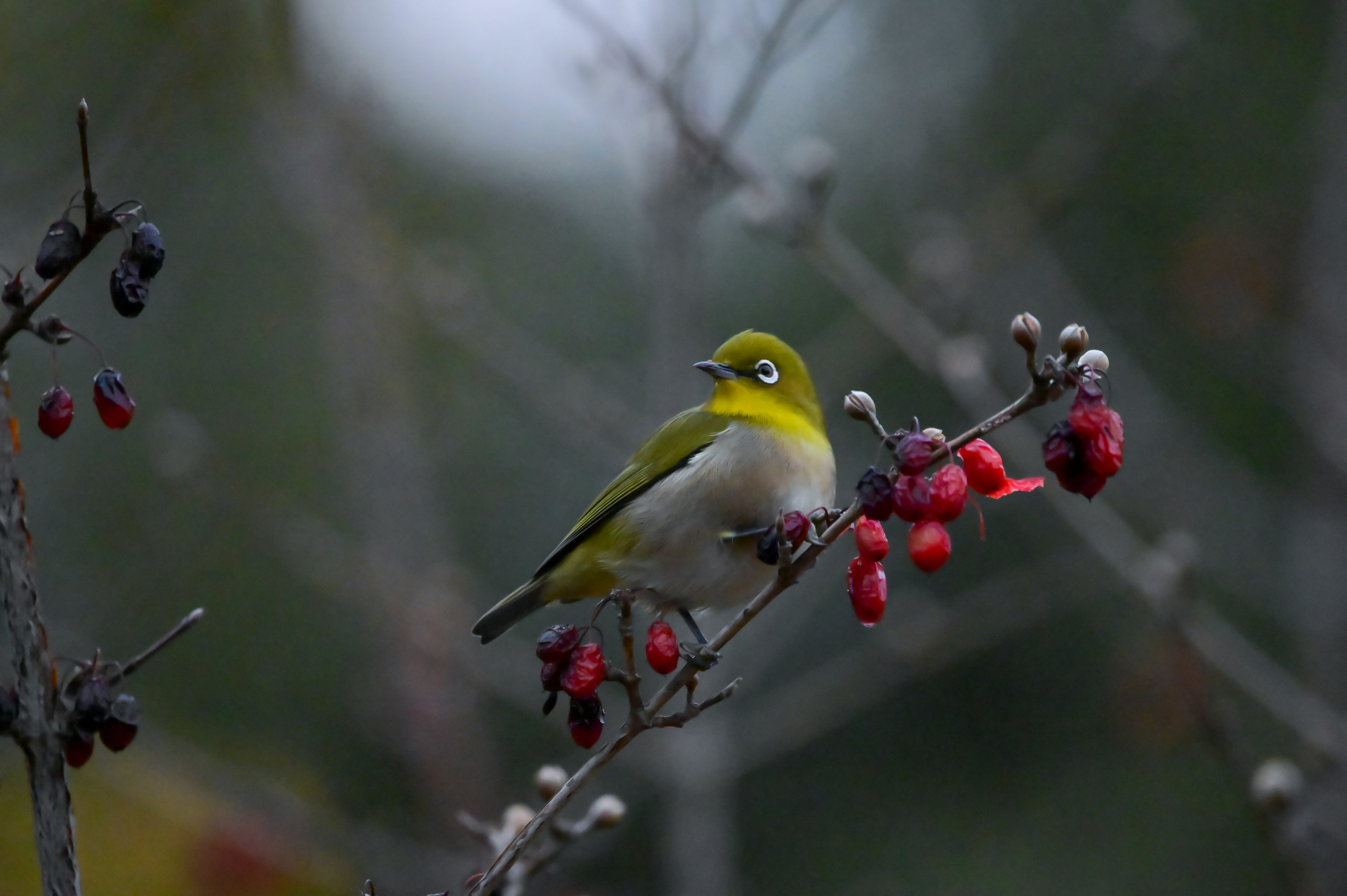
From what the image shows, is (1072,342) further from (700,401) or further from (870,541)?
(700,401)

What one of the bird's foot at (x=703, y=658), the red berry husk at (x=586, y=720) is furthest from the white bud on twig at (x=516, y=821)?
the bird's foot at (x=703, y=658)

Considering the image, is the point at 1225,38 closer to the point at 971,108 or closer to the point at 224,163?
the point at 971,108

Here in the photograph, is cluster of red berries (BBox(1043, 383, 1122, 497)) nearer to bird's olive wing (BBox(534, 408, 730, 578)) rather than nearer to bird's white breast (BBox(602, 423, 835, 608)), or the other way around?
bird's white breast (BBox(602, 423, 835, 608))

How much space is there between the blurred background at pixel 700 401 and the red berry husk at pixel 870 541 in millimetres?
1213

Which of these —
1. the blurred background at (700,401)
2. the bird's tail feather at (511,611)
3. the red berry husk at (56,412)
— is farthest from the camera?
the blurred background at (700,401)

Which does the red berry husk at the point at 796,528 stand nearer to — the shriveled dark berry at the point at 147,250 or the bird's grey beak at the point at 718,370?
the shriveled dark berry at the point at 147,250

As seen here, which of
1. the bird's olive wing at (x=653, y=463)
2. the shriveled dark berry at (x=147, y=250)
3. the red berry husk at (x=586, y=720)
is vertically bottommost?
the red berry husk at (x=586, y=720)

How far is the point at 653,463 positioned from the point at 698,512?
1.19ft

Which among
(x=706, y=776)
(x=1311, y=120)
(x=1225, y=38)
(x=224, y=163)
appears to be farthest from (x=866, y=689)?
(x=224, y=163)

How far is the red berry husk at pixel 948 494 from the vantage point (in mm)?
2027

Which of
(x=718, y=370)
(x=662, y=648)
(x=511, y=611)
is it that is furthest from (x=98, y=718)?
(x=718, y=370)

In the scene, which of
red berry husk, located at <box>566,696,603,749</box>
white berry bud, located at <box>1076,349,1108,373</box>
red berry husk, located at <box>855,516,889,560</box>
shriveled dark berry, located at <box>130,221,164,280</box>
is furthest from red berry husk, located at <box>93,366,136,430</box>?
white berry bud, located at <box>1076,349,1108,373</box>

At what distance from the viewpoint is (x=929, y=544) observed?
208 cm

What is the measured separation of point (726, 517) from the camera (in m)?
3.42
